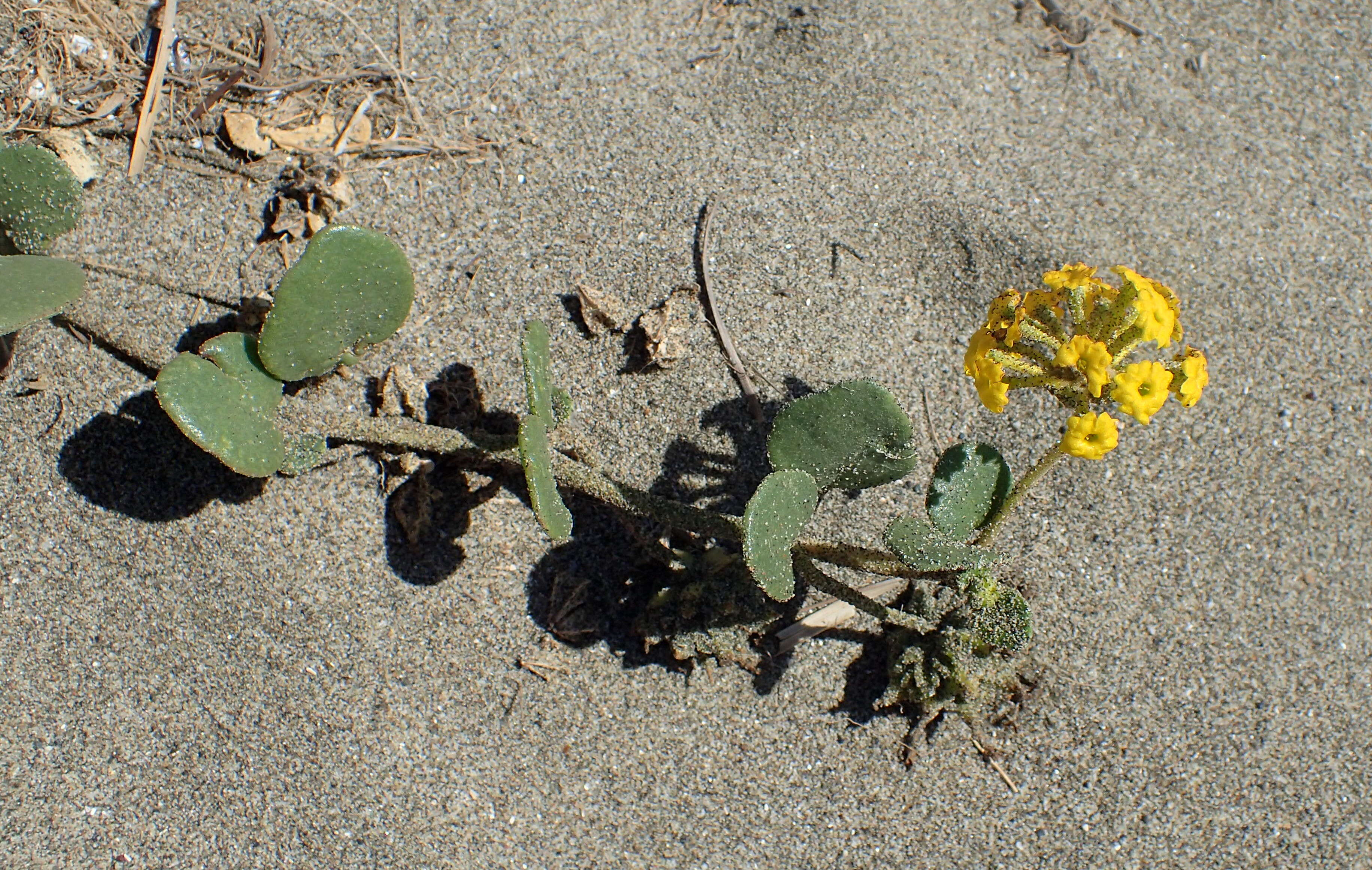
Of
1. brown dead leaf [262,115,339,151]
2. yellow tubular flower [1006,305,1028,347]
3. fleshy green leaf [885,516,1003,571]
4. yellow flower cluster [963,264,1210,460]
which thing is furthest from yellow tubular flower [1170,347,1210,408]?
brown dead leaf [262,115,339,151]

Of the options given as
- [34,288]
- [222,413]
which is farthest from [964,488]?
[34,288]

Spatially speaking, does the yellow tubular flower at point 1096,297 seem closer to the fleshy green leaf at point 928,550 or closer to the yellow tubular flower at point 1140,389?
the yellow tubular flower at point 1140,389

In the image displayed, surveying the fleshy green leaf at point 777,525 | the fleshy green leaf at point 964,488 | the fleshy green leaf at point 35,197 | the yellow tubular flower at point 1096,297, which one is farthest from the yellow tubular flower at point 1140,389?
the fleshy green leaf at point 35,197

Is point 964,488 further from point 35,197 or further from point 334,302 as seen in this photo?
point 35,197

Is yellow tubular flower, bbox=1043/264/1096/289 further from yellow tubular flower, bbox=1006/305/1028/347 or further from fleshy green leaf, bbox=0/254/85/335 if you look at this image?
fleshy green leaf, bbox=0/254/85/335

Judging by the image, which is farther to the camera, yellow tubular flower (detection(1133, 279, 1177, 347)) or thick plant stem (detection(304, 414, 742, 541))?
thick plant stem (detection(304, 414, 742, 541))
